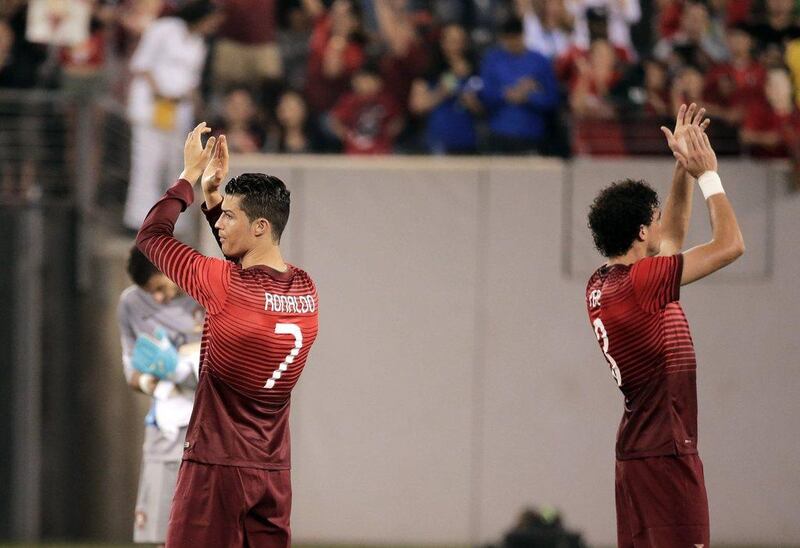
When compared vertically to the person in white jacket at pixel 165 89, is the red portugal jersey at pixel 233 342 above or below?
below

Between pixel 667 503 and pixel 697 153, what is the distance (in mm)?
1360

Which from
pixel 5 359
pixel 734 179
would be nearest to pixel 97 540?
pixel 5 359

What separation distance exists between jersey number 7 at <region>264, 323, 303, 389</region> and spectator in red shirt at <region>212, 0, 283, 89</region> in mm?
7053

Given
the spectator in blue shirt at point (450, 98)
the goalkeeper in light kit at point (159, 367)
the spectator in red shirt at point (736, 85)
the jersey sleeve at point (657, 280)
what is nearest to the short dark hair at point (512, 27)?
the spectator in blue shirt at point (450, 98)

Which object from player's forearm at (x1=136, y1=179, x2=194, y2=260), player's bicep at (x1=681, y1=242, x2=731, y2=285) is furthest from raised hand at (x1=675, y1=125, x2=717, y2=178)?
player's forearm at (x1=136, y1=179, x2=194, y2=260)

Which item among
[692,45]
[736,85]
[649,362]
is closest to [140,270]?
[649,362]

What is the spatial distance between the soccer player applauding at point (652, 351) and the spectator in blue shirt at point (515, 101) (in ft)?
18.9

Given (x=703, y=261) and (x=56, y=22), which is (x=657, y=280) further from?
(x=56, y=22)

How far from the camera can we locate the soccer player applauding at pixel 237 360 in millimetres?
5250

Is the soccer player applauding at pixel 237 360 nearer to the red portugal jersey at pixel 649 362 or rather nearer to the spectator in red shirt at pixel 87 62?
the red portugal jersey at pixel 649 362

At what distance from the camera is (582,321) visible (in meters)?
11.4

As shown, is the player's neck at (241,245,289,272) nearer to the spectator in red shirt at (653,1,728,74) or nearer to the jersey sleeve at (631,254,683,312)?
the jersey sleeve at (631,254,683,312)

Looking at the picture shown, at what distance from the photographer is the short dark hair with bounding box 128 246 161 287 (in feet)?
24.2

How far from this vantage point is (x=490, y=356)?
11484 mm
